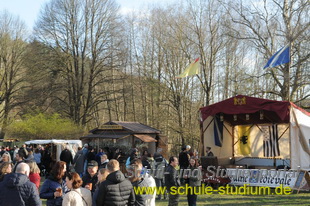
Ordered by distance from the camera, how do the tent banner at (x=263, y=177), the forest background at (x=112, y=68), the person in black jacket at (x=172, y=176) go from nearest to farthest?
the person in black jacket at (x=172, y=176) < the tent banner at (x=263, y=177) < the forest background at (x=112, y=68)

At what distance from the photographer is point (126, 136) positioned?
66.5 ft

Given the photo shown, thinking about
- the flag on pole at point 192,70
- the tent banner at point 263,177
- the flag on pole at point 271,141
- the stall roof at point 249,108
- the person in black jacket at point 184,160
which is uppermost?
the flag on pole at point 192,70

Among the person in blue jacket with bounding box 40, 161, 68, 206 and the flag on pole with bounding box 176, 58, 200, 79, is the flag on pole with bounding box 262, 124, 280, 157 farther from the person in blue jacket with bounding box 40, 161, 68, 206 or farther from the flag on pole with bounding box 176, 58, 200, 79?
the person in blue jacket with bounding box 40, 161, 68, 206

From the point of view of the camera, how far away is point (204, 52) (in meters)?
32.0

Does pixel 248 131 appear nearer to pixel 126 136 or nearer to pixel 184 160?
pixel 184 160

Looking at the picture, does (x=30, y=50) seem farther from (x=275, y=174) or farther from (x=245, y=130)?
(x=275, y=174)

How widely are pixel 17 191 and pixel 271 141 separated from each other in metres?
14.5

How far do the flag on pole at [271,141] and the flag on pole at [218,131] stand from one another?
6.27 ft

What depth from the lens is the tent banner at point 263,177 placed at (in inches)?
514

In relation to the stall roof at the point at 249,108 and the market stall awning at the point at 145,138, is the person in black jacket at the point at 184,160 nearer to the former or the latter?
the stall roof at the point at 249,108

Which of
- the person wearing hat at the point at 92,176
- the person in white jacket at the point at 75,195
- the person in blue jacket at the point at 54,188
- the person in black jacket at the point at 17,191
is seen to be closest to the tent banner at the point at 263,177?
the person wearing hat at the point at 92,176

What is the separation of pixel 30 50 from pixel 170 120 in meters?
13.0

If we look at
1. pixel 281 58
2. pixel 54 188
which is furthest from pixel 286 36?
pixel 54 188

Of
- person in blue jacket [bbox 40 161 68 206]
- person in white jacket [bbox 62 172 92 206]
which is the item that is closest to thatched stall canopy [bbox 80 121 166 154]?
person in blue jacket [bbox 40 161 68 206]
